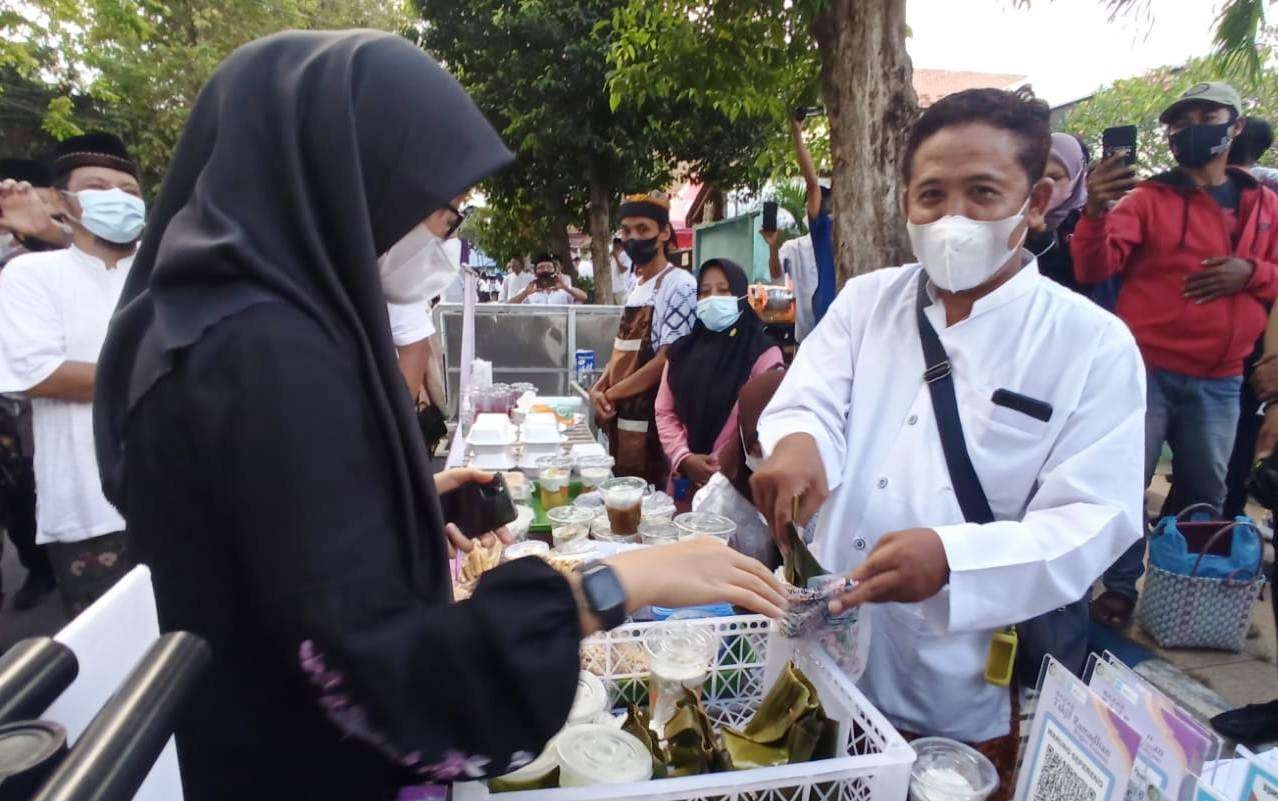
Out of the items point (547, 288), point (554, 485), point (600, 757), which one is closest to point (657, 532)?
point (554, 485)

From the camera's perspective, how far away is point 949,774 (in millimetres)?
1140

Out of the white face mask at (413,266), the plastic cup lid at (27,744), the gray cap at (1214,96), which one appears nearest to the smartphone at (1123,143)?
the gray cap at (1214,96)

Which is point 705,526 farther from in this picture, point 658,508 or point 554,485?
point 554,485

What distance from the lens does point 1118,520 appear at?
127cm

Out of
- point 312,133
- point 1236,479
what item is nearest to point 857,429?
point 312,133

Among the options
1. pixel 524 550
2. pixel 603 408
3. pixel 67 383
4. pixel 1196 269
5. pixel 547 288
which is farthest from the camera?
pixel 547 288

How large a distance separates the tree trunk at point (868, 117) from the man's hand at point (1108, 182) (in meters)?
0.80

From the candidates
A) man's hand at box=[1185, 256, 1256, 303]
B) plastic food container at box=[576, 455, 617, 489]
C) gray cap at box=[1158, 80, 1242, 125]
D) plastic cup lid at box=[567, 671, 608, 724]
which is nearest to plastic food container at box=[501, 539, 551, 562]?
plastic food container at box=[576, 455, 617, 489]

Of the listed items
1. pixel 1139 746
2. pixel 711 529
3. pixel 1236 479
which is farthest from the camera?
pixel 1236 479

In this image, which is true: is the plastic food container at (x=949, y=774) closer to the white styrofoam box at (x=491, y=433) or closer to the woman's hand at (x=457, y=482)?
the woman's hand at (x=457, y=482)

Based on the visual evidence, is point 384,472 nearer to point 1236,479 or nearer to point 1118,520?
point 1118,520

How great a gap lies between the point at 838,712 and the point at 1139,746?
0.44 m

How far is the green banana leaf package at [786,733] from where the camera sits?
1157 mm

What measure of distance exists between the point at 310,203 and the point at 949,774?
1.29 m
